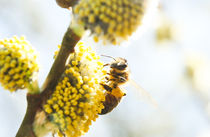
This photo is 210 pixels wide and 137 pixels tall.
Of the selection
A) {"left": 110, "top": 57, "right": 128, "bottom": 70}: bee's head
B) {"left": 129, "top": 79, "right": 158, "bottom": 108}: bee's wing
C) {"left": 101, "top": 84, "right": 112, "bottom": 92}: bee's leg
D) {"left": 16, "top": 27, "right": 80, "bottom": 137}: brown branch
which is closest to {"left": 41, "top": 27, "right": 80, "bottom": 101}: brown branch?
{"left": 16, "top": 27, "right": 80, "bottom": 137}: brown branch

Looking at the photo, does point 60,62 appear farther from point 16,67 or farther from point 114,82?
point 114,82

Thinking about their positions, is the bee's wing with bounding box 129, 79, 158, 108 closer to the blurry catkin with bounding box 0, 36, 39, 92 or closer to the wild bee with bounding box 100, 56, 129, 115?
the wild bee with bounding box 100, 56, 129, 115

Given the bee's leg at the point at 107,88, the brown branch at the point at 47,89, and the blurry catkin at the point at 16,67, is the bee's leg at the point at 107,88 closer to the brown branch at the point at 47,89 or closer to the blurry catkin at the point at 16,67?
the brown branch at the point at 47,89

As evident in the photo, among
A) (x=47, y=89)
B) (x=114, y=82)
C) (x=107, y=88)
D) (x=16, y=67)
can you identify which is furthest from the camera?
(x=114, y=82)

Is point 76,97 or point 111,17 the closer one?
Result: point 111,17

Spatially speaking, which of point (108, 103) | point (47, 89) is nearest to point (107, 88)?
point (108, 103)

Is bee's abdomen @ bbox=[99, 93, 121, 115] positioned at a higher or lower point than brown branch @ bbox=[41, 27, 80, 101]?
lower

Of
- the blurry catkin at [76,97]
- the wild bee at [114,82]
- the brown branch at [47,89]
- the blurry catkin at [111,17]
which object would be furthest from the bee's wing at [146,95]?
the blurry catkin at [111,17]
